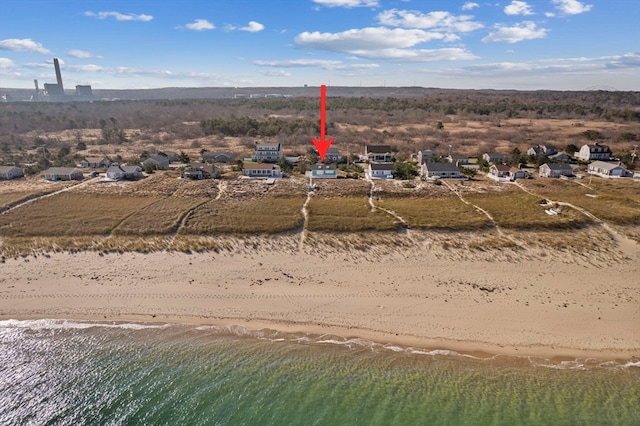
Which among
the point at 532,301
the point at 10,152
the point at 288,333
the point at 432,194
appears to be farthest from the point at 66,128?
the point at 532,301

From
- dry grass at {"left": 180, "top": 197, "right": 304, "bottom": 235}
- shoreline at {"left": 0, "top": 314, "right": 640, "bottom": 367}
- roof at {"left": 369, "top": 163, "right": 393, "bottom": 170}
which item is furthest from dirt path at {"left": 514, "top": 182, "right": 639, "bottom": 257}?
dry grass at {"left": 180, "top": 197, "right": 304, "bottom": 235}

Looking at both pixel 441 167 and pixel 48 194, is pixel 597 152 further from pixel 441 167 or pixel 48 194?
pixel 48 194

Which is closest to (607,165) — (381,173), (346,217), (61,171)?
(381,173)

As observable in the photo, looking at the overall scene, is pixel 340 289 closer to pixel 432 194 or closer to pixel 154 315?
pixel 154 315

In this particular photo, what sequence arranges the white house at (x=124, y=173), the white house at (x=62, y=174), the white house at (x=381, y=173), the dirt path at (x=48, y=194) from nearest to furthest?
1. the dirt path at (x=48, y=194)
2. the white house at (x=62, y=174)
3. the white house at (x=124, y=173)
4. the white house at (x=381, y=173)

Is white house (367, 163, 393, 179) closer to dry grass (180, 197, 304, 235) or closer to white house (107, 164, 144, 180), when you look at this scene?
dry grass (180, 197, 304, 235)

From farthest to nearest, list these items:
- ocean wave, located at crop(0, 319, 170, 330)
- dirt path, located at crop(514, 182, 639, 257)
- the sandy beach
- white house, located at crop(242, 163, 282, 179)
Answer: white house, located at crop(242, 163, 282, 179)
dirt path, located at crop(514, 182, 639, 257)
ocean wave, located at crop(0, 319, 170, 330)
the sandy beach

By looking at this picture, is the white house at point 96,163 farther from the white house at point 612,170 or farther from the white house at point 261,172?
the white house at point 612,170

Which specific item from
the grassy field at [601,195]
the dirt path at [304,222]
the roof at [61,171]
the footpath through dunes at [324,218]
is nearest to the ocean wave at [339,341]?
the footpath through dunes at [324,218]
